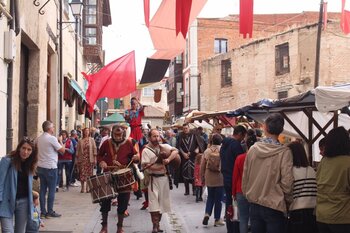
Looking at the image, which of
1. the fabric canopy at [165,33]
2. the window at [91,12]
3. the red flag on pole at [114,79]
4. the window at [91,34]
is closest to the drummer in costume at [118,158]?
the fabric canopy at [165,33]

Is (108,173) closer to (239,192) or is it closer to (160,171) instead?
(160,171)

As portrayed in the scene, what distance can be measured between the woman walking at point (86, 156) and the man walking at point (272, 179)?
30.8 feet

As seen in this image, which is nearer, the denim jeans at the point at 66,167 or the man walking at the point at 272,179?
the man walking at the point at 272,179

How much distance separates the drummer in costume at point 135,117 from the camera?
1217cm

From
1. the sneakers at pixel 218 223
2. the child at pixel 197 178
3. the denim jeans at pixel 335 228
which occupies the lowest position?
the sneakers at pixel 218 223

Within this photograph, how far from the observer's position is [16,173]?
5941mm

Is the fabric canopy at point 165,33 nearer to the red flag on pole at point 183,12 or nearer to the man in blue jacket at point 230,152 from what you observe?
the red flag on pole at point 183,12

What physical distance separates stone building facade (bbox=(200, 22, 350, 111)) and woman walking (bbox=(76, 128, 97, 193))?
19064 millimetres

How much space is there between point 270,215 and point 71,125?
17.9m

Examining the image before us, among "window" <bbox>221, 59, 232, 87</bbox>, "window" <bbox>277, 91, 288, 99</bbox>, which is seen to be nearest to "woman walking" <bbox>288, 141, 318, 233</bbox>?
"window" <bbox>277, 91, 288, 99</bbox>

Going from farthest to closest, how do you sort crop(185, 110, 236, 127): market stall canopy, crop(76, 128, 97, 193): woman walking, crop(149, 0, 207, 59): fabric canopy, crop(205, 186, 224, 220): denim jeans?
1. crop(76, 128, 97, 193): woman walking
2. crop(185, 110, 236, 127): market stall canopy
3. crop(205, 186, 224, 220): denim jeans
4. crop(149, 0, 207, 59): fabric canopy

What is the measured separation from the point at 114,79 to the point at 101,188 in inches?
149

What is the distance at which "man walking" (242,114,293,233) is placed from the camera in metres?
5.22

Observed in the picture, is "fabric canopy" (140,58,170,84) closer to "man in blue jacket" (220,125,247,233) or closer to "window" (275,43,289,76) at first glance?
"man in blue jacket" (220,125,247,233)
